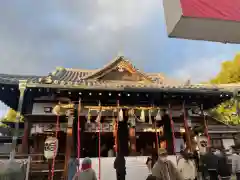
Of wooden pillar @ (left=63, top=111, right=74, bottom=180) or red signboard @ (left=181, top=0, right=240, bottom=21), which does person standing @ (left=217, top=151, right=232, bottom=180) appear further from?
red signboard @ (left=181, top=0, right=240, bottom=21)

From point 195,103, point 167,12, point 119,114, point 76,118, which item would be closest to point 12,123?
point 76,118

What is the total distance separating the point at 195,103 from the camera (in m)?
11.2

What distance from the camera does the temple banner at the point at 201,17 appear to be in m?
4.20

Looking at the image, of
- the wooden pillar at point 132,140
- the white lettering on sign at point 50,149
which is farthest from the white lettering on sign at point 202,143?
the white lettering on sign at point 50,149

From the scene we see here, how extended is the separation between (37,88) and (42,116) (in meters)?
2.01

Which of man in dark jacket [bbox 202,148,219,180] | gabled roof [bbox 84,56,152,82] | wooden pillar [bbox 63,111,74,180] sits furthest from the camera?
gabled roof [bbox 84,56,152,82]

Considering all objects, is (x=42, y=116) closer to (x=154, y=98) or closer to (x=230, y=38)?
(x=154, y=98)

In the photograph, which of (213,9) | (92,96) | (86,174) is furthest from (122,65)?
(213,9)

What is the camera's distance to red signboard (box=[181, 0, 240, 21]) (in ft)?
13.7

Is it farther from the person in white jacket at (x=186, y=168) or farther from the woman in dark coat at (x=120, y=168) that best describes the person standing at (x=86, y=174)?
the person in white jacket at (x=186, y=168)

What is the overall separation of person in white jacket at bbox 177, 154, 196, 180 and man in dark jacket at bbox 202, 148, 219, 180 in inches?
25.0

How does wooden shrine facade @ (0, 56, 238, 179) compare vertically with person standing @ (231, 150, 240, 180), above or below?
above

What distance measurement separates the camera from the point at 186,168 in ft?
27.3

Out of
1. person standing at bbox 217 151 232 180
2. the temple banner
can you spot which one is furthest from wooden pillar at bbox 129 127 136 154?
the temple banner
